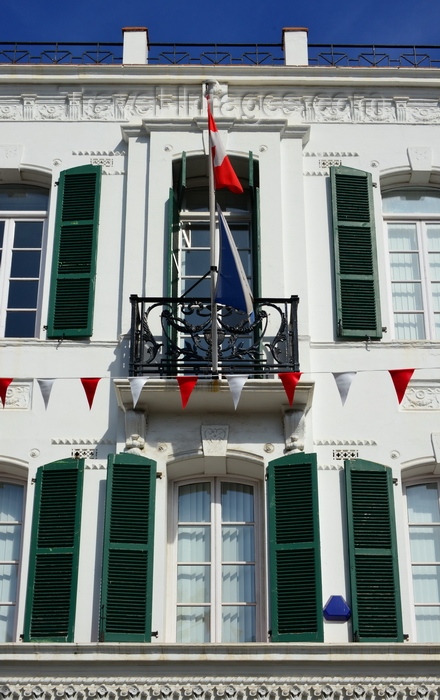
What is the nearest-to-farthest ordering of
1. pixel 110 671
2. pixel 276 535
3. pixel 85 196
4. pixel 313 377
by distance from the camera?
pixel 110 671 < pixel 276 535 < pixel 313 377 < pixel 85 196

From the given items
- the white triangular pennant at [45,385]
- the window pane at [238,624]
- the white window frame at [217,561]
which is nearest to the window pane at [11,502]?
the white triangular pennant at [45,385]

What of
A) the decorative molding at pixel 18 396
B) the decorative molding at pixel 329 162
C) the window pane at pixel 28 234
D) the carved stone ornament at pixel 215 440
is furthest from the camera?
the decorative molding at pixel 329 162

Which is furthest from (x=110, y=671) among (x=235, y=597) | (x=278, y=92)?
(x=278, y=92)

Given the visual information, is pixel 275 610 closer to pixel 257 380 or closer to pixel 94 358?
pixel 257 380

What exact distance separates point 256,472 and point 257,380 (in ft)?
3.25

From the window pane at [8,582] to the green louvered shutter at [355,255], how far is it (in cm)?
436

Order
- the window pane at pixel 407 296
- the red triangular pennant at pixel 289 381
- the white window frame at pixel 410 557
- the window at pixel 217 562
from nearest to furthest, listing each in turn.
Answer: the white window frame at pixel 410 557
the window at pixel 217 562
the red triangular pennant at pixel 289 381
the window pane at pixel 407 296

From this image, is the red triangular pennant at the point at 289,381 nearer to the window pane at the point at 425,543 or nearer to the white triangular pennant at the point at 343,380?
the white triangular pennant at the point at 343,380

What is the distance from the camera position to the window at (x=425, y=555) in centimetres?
1341

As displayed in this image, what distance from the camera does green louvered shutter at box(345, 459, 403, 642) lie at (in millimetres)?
12961

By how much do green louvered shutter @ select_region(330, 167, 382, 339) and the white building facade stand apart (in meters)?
0.03

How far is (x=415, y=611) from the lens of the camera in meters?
13.4

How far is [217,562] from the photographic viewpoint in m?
13.6

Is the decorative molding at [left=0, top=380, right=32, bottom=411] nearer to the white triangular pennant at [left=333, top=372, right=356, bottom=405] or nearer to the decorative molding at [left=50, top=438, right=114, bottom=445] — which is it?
the decorative molding at [left=50, top=438, right=114, bottom=445]
